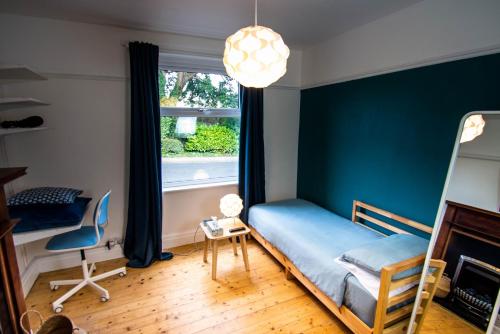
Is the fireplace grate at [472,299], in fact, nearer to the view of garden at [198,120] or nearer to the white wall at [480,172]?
the white wall at [480,172]

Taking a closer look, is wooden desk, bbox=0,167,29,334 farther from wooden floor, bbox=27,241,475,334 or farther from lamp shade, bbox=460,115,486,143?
lamp shade, bbox=460,115,486,143

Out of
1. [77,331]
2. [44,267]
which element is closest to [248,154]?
[77,331]

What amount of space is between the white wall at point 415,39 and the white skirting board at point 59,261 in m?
3.13

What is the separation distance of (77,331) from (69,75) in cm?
212

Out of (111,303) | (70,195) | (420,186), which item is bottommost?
(111,303)

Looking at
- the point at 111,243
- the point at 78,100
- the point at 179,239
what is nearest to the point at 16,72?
the point at 78,100

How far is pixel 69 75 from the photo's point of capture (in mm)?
2285

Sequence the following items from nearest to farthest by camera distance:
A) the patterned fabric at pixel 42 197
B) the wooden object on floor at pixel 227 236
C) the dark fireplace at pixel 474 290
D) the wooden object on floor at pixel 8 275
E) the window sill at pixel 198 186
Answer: the wooden object on floor at pixel 8 275 < the dark fireplace at pixel 474 290 < the patterned fabric at pixel 42 197 < the wooden object on floor at pixel 227 236 < the window sill at pixel 198 186

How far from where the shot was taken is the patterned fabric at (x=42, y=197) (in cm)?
190

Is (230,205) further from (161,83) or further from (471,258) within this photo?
(471,258)

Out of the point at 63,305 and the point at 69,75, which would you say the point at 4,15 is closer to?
the point at 69,75

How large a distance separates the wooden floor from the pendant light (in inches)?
69.5

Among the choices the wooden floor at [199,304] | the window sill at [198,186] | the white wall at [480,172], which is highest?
the white wall at [480,172]

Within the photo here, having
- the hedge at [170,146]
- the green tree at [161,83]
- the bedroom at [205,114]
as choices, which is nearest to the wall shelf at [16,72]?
the bedroom at [205,114]
